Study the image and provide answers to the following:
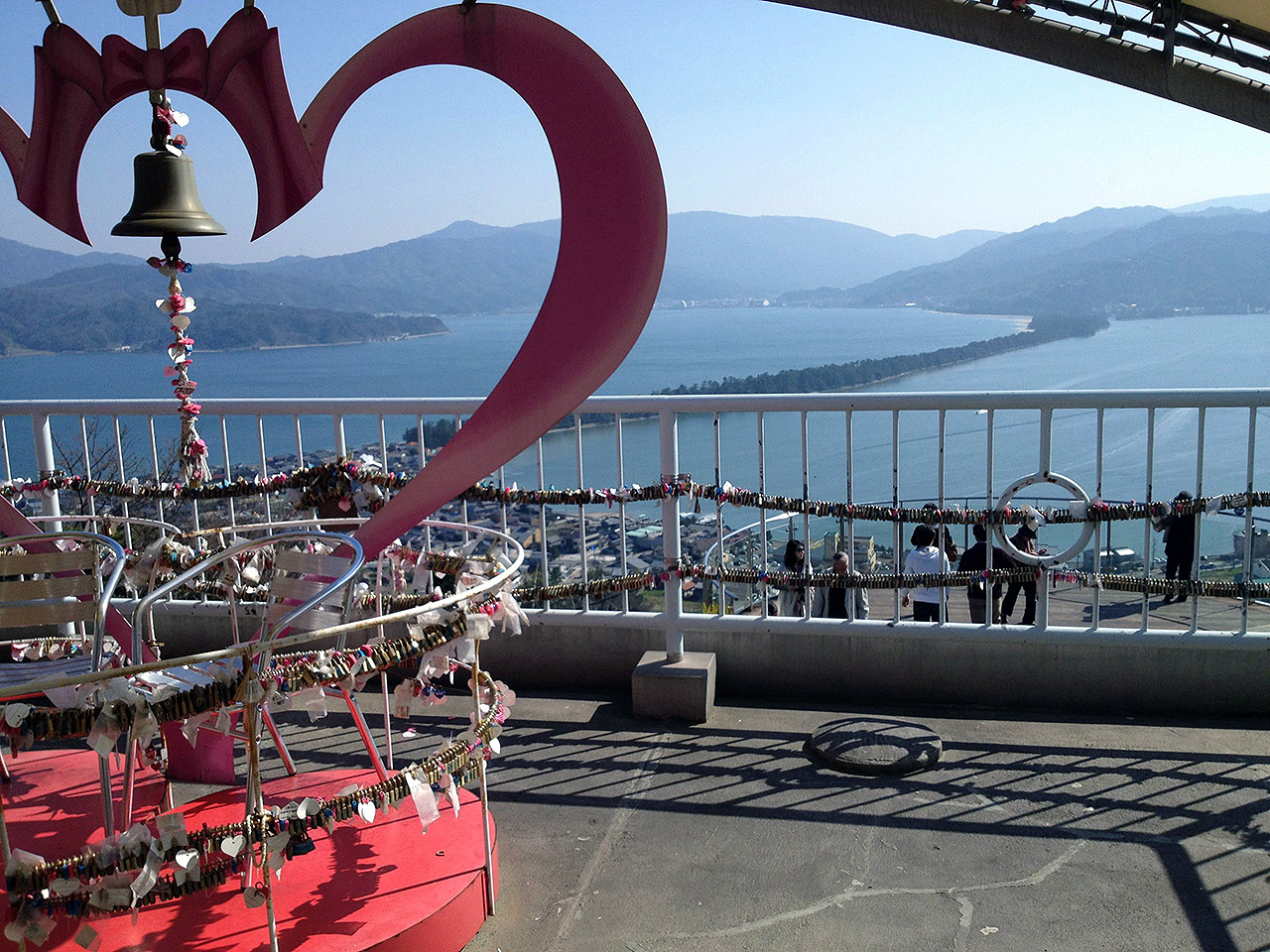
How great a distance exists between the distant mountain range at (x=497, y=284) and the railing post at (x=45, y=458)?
9480 millimetres

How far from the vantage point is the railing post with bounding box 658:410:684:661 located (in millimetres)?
4930

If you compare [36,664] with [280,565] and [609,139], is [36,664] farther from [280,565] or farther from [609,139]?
[609,139]

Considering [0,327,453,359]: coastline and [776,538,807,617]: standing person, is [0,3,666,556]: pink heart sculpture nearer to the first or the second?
[776,538,807,617]: standing person

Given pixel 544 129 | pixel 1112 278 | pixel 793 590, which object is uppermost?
pixel 1112 278

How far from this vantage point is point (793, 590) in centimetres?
522

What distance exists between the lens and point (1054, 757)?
171 inches

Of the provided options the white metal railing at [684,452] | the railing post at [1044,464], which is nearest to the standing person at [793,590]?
the white metal railing at [684,452]

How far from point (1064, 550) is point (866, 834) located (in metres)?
1.83

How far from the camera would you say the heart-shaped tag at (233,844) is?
8.09ft

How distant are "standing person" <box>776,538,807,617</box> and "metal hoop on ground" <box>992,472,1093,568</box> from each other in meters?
1.00

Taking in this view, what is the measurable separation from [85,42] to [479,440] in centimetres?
209

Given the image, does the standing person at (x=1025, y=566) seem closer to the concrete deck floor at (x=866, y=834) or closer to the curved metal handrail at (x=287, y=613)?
the concrete deck floor at (x=866, y=834)

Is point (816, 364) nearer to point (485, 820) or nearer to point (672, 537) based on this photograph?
point (672, 537)

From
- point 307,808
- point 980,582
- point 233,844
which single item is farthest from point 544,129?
point 980,582
